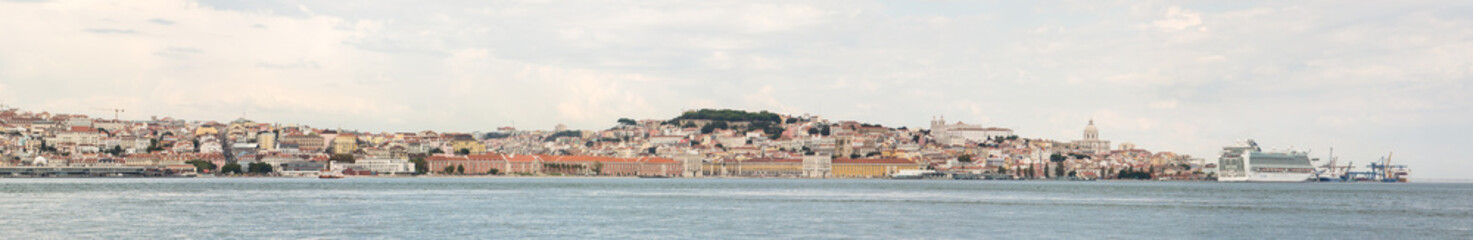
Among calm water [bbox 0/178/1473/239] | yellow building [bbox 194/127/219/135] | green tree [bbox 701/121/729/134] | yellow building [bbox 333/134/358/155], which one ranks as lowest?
calm water [bbox 0/178/1473/239]

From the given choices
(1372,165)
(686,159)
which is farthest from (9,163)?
(1372,165)

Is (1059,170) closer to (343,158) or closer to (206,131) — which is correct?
(343,158)

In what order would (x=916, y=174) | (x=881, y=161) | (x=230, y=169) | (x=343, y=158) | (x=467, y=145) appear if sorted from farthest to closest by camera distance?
1. (x=467, y=145)
2. (x=881, y=161)
3. (x=916, y=174)
4. (x=343, y=158)
5. (x=230, y=169)

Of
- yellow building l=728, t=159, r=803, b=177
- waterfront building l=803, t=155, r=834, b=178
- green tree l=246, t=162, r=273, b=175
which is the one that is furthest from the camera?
yellow building l=728, t=159, r=803, b=177

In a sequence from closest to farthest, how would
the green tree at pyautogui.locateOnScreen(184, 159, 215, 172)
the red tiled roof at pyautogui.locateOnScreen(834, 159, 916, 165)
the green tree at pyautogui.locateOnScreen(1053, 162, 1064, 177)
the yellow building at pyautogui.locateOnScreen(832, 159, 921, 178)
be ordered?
the green tree at pyautogui.locateOnScreen(184, 159, 215, 172) → the green tree at pyautogui.locateOnScreen(1053, 162, 1064, 177) → the yellow building at pyautogui.locateOnScreen(832, 159, 921, 178) → the red tiled roof at pyautogui.locateOnScreen(834, 159, 916, 165)

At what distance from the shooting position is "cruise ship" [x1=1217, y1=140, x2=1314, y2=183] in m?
115

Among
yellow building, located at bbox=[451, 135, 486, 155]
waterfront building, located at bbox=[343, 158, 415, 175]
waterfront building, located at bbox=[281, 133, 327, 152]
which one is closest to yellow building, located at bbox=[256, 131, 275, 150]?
waterfront building, located at bbox=[281, 133, 327, 152]

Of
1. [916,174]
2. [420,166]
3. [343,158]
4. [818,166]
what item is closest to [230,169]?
[343,158]

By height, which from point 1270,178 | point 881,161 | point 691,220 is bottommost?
point 691,220

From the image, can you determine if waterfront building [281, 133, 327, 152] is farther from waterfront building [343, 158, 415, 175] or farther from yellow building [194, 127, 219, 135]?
waterfront building [343, 158, 415, 175]

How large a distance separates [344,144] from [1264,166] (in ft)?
314

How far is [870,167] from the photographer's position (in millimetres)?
145000

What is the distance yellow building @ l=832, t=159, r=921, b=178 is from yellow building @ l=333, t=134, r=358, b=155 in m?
53.2

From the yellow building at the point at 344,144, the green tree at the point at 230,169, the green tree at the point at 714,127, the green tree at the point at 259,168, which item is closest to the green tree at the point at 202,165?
the green tree at the point at 230,169
